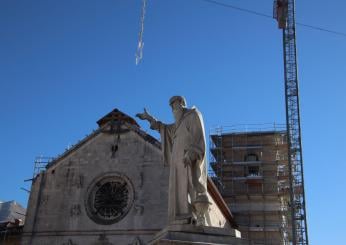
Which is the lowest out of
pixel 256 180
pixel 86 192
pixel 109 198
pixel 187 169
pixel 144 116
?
pixel 187 169

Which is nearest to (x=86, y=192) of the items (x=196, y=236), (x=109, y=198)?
(x=109, y=198)

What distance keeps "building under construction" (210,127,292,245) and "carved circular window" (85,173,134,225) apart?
14.9m

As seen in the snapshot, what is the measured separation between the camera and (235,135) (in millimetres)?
43188

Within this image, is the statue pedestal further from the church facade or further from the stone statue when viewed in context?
the church facade

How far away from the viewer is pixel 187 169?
7.18 metres

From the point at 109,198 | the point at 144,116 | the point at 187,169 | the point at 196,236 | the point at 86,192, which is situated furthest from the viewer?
the point at 86,192

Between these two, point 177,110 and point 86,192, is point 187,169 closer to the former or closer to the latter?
point 177,110

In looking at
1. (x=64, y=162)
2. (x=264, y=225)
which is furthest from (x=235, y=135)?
(x=64, y=162)

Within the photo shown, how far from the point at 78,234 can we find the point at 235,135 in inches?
825

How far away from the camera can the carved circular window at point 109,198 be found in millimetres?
26469

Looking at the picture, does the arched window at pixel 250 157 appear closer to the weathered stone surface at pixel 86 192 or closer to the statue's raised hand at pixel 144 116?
the weathered stone surface at pixel 86 192

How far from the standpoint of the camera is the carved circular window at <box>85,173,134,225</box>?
26469 millimetres

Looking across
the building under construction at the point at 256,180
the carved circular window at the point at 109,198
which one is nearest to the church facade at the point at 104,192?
the carved circular window at the point at 109,198

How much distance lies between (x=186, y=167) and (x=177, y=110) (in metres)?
1.14
